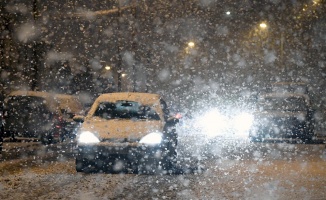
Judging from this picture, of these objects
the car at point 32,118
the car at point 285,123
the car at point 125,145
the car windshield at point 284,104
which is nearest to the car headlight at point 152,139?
the car at point 125,145

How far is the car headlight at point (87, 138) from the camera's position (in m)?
10.2

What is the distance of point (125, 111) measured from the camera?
38.5ft

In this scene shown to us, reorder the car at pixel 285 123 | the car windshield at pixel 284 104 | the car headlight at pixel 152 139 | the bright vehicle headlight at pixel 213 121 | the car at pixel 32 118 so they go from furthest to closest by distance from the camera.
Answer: the bright vehicle headlight at pixel 213 121
the car windshield at pixel 284 104
the car at pixel 285 123
the car at pixel 32 118
the car headlight at pixel 152 139

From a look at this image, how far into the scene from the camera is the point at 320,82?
3234 centimetres

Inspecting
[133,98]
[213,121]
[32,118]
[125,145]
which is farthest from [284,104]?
[213,121]

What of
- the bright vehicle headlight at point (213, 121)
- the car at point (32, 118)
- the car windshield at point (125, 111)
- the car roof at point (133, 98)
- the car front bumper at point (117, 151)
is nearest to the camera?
the car front bumper at point (117, 151)

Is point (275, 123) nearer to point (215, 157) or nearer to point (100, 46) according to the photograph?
point (215, 157)

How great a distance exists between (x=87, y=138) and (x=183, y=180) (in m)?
2.08

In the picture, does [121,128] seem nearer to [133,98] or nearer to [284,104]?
[133,98]

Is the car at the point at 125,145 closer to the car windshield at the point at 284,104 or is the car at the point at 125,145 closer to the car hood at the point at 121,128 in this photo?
the car hood at the point at 121,128

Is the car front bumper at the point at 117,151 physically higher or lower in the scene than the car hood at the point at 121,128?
lower

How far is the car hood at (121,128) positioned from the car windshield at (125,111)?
47 centimetres

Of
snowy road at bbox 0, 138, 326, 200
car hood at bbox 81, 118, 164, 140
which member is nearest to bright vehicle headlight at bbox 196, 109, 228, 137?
snowy road at bbox 0, 138, 326, 200

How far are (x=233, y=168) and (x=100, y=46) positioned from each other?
130 feet
